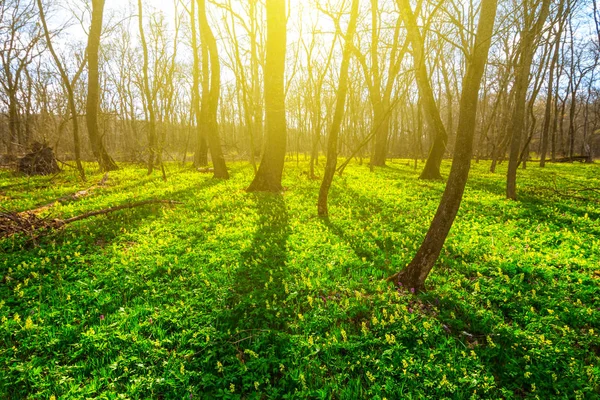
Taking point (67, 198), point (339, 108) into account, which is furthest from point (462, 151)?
point (67, 198)

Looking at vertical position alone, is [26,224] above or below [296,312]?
above

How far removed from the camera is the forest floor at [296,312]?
9.91 feet

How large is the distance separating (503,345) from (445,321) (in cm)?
66

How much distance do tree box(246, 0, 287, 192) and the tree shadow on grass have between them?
13.5 feet

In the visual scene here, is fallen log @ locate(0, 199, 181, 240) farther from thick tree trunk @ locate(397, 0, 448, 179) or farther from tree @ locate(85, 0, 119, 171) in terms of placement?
thick tree trunk @ locate(397, 0, 448, 179)

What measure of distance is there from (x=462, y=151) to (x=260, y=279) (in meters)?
3.74

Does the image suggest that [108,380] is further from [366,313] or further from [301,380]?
[366,313]

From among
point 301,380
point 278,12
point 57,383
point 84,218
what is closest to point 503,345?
point 301,380

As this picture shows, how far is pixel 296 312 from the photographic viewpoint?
4.10 meters

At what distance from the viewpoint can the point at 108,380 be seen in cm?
305

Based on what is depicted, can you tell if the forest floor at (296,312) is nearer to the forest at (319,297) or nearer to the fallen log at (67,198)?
the forest at (319,297)

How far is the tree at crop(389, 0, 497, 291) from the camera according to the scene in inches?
147

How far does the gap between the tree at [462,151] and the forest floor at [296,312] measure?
499 millimetres

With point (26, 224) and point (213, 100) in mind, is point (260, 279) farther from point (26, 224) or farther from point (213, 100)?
point (213, 100)
